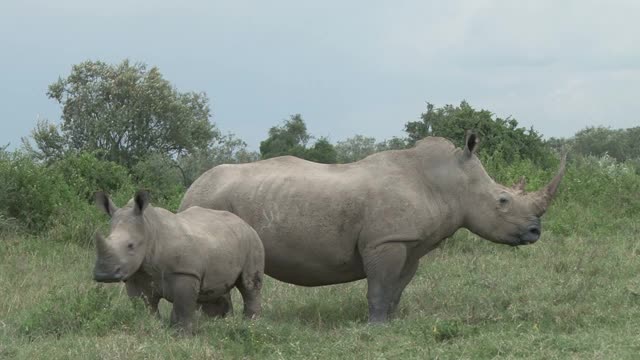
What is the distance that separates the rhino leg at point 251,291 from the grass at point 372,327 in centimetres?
32

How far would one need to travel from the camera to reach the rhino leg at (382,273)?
331 inches

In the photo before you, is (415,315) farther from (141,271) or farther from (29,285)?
(29,285)

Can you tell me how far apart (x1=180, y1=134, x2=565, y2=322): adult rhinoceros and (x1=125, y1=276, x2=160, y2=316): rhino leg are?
1466 mm

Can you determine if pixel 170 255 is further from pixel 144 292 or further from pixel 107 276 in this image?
pixel 107 276

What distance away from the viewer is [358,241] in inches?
339

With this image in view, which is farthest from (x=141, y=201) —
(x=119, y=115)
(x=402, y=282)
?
(x=119, y=115)

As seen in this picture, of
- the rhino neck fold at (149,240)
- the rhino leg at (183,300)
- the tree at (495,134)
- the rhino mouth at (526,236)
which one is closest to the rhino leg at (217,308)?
the rhino leg at (183,300)

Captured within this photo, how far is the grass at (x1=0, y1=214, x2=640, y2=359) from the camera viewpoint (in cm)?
669

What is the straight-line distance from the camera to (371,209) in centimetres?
854

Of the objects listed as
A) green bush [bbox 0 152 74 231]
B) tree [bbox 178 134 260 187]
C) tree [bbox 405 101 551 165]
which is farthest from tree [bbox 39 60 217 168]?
green bush [bbox 0 152 74 231]

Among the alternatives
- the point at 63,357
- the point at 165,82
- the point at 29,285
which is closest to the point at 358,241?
the point at 63,357

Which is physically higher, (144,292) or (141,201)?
(141,201)

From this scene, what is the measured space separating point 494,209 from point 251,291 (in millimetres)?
2441

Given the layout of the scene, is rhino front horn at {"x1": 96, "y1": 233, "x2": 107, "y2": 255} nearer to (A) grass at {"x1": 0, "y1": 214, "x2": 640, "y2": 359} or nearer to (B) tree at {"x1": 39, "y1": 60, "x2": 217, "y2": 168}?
(A) grass at {"x1": 0, "y1": 214, "x2": 640, "y2": 359}
